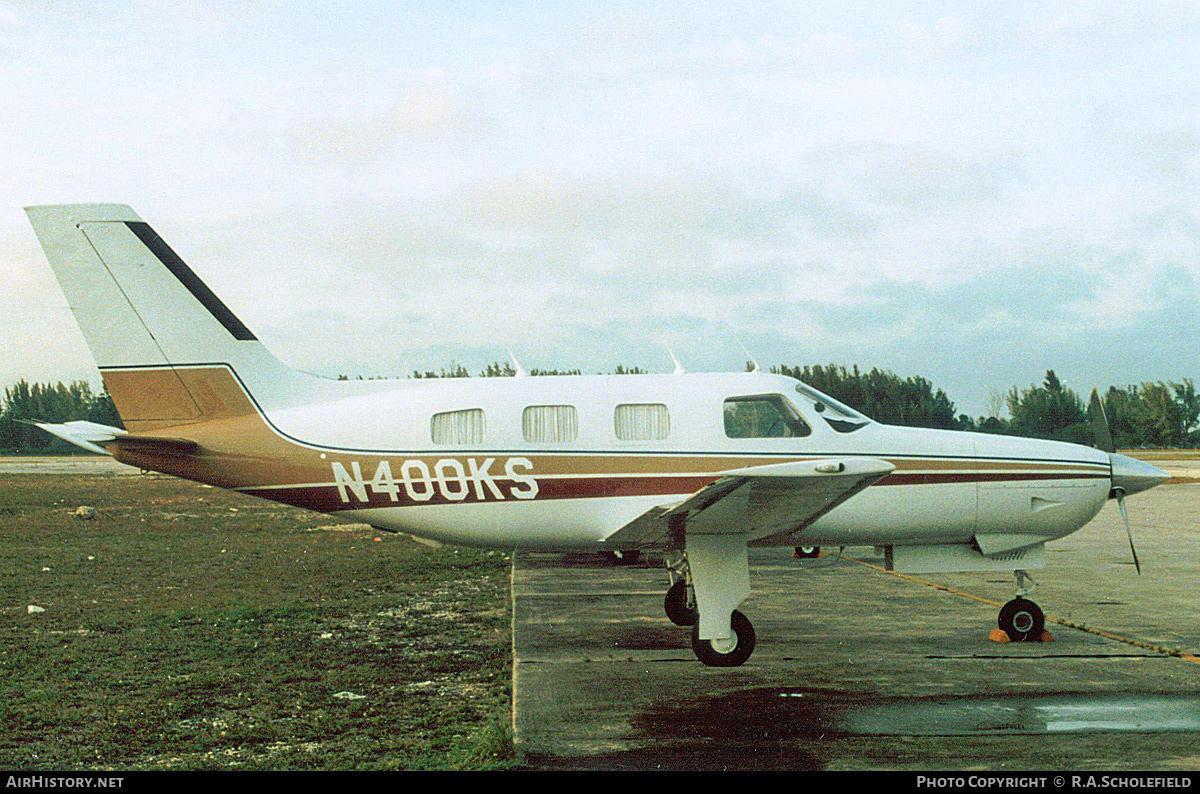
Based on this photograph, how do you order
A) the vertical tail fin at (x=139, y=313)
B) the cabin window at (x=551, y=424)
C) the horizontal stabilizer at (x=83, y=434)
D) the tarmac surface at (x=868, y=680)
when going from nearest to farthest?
the tarmac surface at (x=868, y=680)
the horizontal stabilizer at (x=83, y=434)
the cabin window at (x=551, y=424)
the vertical tail fin at (x=139, y=313)

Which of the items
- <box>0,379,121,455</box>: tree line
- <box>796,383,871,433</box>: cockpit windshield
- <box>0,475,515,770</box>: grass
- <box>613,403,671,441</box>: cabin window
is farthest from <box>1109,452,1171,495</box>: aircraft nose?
<box>0,379,121,455</box>: tree line

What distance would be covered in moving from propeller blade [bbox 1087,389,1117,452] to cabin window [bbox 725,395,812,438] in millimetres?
3830

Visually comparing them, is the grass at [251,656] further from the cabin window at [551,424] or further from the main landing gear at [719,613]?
the cabin window at [551,424]

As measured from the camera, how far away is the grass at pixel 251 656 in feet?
22.1

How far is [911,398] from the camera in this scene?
14648 millimetres

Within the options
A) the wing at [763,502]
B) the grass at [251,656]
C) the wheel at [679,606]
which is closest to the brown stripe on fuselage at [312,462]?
the wing at [763,502]

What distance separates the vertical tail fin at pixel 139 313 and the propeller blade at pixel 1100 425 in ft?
29.9

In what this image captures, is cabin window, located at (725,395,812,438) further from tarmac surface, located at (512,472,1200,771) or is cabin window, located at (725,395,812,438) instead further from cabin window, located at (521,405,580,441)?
tarmac surface, located at (512,472,1200,771)

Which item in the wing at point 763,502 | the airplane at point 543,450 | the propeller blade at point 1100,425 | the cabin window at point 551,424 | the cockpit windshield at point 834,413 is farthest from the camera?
the propeller blade at point 1100,425

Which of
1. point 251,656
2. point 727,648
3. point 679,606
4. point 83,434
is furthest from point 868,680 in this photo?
point 83,434

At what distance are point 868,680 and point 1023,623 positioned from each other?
104 inches

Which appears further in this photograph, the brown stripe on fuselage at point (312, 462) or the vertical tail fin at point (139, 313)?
the vertical tail fin at point (139, 313)
